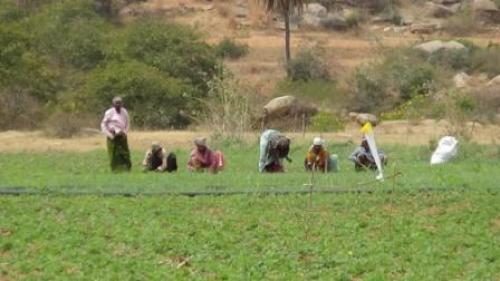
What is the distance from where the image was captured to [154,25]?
122 feet

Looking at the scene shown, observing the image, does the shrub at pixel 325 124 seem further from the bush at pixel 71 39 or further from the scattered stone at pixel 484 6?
the scattered stone at pixel 484 6

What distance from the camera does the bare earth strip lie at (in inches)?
983

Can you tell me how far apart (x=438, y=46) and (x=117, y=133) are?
31.9 meters

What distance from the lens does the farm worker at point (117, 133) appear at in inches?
641

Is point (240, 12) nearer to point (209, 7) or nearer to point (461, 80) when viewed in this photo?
point (209, 7)

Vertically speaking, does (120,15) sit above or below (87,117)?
above

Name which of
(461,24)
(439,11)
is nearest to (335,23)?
(439,11)

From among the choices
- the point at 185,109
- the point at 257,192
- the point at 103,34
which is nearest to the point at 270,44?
the point at 103,34

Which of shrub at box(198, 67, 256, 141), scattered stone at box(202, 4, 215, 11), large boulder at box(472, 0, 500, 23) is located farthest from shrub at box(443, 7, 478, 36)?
shrub at box(198, 67, 256, 141)

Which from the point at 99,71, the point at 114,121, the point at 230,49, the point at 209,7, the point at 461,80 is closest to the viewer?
the point at 114,121

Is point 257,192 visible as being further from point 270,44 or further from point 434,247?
point 270,44

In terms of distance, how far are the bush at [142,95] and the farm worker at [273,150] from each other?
15.0 metres

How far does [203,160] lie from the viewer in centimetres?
1645

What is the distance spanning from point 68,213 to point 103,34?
28.5 meters
